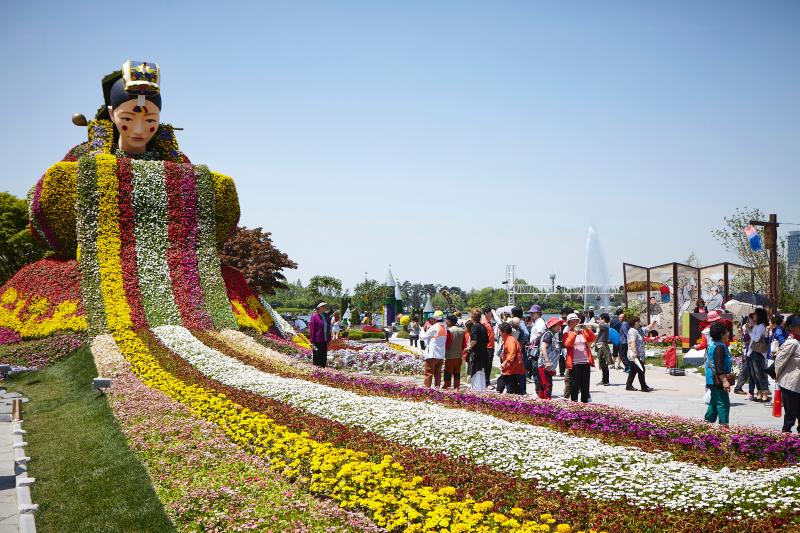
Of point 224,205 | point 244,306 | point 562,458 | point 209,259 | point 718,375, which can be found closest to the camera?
point 562,458

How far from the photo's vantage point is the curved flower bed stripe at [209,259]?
2403cm

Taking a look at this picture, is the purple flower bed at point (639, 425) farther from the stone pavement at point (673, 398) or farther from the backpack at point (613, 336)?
the backpack at point (613, 336)

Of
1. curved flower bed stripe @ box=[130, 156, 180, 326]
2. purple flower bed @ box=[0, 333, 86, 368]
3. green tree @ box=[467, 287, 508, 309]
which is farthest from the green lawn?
green tree @ box=[467, 287, 508, 309]

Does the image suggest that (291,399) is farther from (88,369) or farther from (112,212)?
(112,212)

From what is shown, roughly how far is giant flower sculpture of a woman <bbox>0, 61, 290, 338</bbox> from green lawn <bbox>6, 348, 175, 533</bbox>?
6267mm

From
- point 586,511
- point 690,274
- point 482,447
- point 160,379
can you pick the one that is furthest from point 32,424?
point 690,274

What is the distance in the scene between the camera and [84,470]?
405 inches

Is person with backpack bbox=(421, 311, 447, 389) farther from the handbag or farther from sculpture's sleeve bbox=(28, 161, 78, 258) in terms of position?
sculpture's sleeve bbox=(28, 161, 78, 258)

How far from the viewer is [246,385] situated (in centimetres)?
1520

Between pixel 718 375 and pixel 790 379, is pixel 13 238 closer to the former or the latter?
pixel 718 375

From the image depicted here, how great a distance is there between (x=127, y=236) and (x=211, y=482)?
17.2m

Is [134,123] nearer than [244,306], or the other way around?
[134,123]

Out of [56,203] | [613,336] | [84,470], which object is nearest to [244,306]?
[56,203]

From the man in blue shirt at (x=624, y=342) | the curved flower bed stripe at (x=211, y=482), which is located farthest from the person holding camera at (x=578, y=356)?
the curved flower bed stripe at (x=211, y=482)
